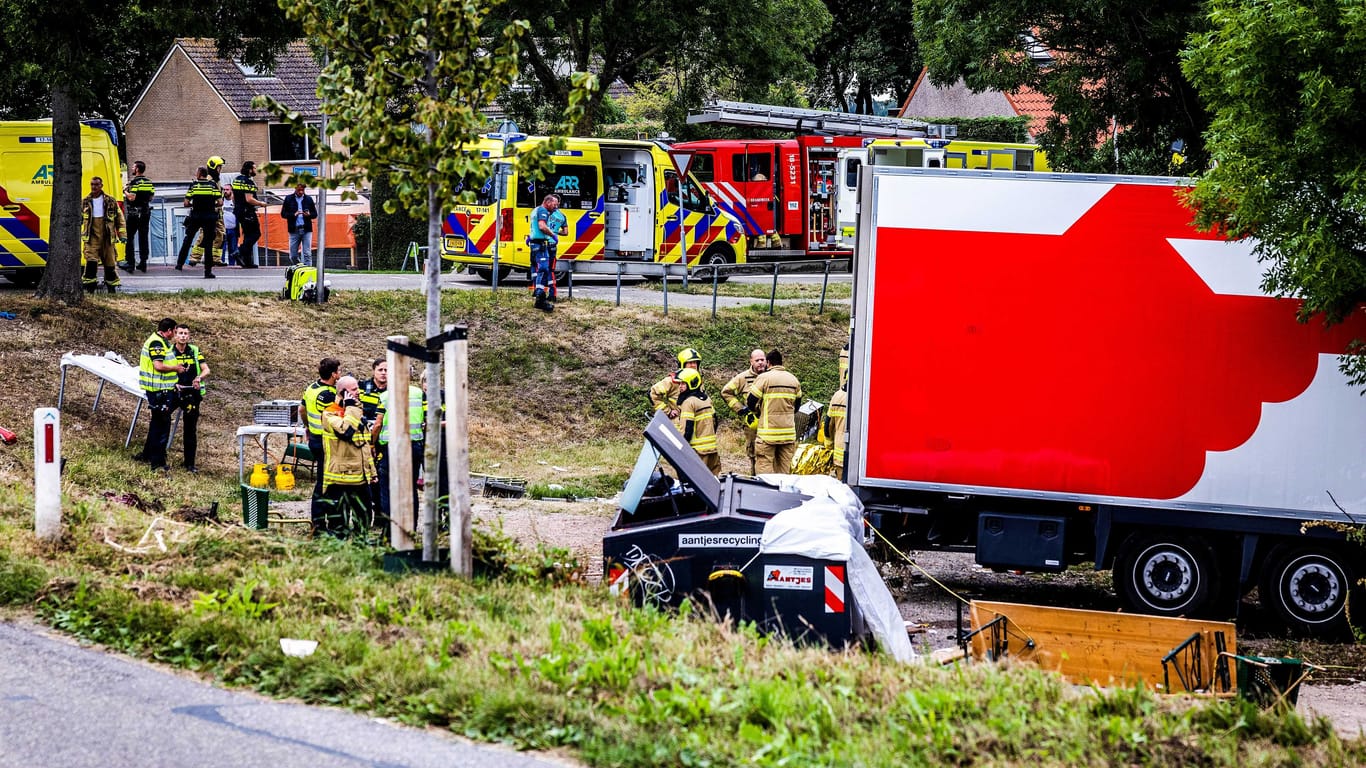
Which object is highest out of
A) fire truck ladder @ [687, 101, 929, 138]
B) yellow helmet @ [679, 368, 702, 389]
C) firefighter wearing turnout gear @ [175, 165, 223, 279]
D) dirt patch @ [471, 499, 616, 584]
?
fire truck ladder @ [687, 101, 929, 138]

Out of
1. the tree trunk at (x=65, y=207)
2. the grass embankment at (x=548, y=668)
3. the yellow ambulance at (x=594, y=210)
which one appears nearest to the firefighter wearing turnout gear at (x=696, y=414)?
the grass embankment at (x=548, y=668)

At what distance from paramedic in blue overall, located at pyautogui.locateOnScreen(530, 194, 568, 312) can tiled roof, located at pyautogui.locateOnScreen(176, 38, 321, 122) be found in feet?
73.2

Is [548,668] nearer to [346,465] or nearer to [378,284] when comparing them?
[346,465]

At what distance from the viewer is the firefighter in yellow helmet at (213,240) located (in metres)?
22.3

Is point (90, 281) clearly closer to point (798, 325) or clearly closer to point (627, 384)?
point (627, 384)

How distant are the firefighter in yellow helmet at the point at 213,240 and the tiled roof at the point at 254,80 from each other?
609 inches

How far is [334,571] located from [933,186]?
18.5 ft

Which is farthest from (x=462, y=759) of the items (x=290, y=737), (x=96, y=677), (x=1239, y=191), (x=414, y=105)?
(x=1239, y=191)

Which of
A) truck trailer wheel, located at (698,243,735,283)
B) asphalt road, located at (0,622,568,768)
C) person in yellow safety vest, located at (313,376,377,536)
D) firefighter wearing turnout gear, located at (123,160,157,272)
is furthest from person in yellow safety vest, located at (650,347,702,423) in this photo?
firefighter wearing turnout gear, located at (123,160,157,272)

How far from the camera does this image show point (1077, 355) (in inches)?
432

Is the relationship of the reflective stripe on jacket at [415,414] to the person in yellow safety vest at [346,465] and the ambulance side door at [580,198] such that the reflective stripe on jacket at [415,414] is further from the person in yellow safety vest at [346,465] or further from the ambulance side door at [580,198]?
the ambulance side door at [580,198]

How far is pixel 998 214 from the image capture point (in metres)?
11.0

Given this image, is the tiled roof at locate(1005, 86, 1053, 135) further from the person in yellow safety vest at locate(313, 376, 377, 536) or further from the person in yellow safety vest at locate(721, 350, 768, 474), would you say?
the person in yellow safety vest at locate(313, 376, 377, 536)

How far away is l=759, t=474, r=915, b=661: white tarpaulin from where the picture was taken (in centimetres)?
862
